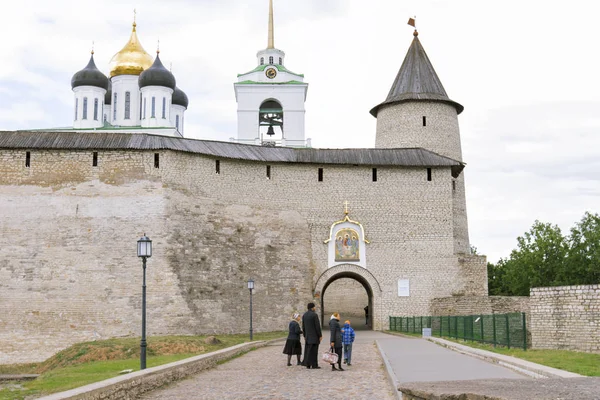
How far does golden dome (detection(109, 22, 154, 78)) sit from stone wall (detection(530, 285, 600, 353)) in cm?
3152

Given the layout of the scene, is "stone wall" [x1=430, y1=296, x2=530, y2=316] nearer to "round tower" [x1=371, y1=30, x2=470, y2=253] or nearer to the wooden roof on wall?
"round tower" [x1=371, y1=30, x2=470, y2=253]

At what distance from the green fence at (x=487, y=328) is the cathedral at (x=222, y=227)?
4.94 m

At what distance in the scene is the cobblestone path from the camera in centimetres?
927

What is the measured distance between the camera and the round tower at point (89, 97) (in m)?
42.1

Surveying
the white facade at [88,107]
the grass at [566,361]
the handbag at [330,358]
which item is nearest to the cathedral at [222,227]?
the handbag at [330,358]

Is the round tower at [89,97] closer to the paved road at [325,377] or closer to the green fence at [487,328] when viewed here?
the green fence at [487,328]

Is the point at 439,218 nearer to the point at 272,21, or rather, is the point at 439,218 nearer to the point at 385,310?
the point at 385,310

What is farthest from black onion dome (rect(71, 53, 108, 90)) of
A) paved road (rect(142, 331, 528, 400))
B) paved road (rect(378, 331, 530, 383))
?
paved road (rect(378, 331, 530, 383))

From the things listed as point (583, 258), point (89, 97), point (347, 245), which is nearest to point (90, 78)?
point (89, 97)

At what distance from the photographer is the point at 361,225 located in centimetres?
2847

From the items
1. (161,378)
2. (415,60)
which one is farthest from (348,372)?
(415,60)

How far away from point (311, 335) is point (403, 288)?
52.0 ft

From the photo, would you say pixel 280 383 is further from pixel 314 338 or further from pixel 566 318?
pixel 566 318

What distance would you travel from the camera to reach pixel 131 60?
43312 millimetres
